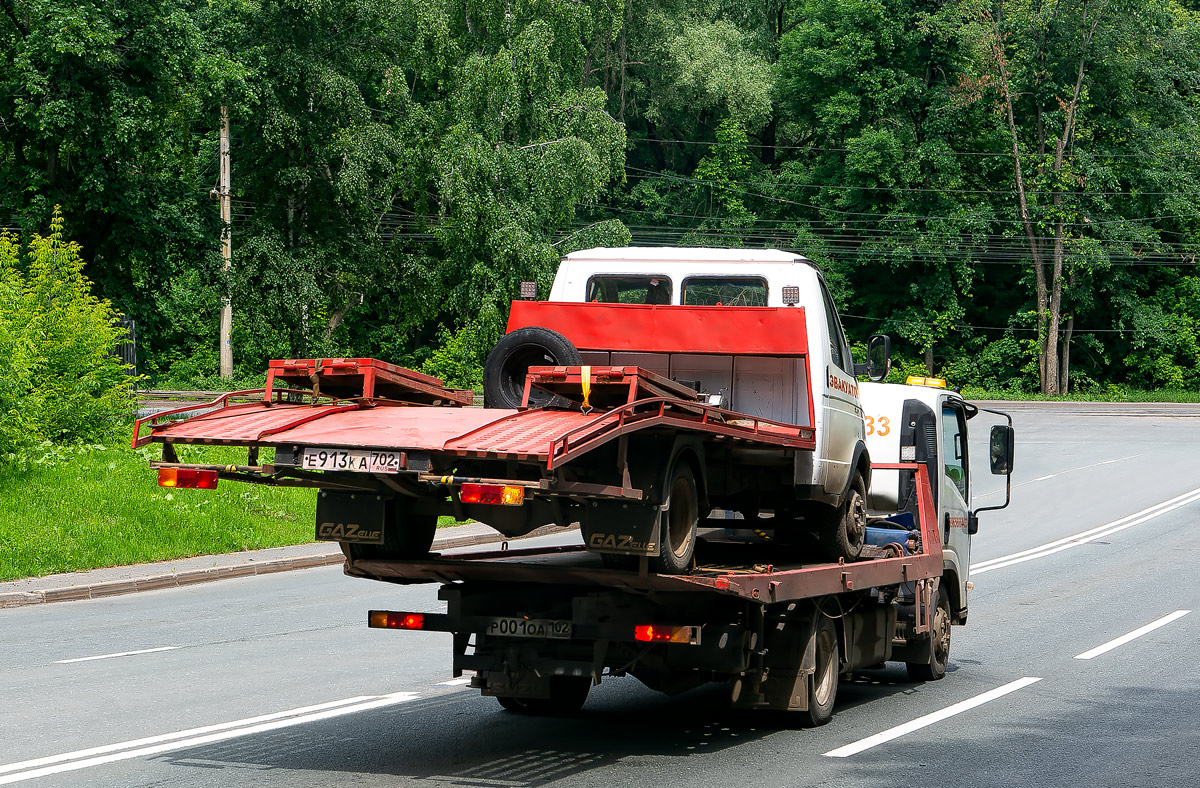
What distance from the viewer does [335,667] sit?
36.1ft

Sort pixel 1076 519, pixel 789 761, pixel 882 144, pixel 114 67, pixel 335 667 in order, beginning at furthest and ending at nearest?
pixel 882 144, pixel 114 67, pixel 1076 519, pixel 335 667, pixel 789 761

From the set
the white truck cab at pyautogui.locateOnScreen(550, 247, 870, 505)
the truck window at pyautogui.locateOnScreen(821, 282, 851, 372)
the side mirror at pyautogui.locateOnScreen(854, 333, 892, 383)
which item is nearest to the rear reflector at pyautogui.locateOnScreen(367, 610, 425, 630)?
the white truck cab at pyautogui.locateOnScreen(550, 247, 870, 505)

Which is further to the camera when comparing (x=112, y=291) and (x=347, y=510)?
(x=112, y=291)

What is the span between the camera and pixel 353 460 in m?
6.57

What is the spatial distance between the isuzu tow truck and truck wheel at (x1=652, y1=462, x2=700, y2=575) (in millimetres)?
12

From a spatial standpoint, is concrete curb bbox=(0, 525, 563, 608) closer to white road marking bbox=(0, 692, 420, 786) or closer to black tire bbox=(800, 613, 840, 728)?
white road marking bbox=(0, 692, 420, 786)

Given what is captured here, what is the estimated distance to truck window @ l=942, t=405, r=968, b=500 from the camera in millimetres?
11984

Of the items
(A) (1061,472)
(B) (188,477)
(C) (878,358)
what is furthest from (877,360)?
(A) (1061,472)

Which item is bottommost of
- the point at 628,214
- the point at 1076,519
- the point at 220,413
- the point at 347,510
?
the point at 1076,519

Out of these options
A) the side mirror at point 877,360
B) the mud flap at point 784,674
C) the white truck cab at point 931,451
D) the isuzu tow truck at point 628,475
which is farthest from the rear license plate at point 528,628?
the white truck cab at point 931,451

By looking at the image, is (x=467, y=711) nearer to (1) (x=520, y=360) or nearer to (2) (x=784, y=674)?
(2) (x=784, y=674)

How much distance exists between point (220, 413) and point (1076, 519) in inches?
936

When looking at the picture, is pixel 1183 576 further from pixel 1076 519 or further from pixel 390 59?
pixel 390 59

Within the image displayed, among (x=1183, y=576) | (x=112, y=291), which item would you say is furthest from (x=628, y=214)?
(x=1183, y=576)
